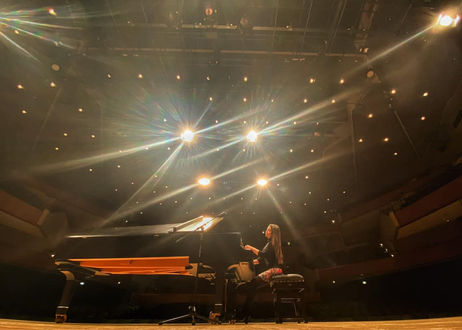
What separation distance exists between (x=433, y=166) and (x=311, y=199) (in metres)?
4.05

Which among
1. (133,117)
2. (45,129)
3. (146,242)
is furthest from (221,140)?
(45,129)

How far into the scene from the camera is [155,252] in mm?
2518

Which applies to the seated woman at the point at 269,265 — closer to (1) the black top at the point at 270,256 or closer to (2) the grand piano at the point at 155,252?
(1) the black top at the point at 270,256

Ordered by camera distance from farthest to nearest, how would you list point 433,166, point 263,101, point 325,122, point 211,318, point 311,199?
point 311,199
point 433,166
point 325,122
point 263,101
point 211,318

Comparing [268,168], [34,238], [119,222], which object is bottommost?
[34,238]

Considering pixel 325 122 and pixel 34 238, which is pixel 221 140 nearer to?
pixel 325 122

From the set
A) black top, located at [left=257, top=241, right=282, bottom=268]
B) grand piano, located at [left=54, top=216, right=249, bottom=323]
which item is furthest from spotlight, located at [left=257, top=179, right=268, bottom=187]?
grand piano, located at [left=54, top=216, right=249, bottom=323]

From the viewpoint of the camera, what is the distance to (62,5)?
3.49 m

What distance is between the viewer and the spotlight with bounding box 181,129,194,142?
5426mm

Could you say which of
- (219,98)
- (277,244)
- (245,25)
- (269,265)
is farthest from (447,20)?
(269,265)

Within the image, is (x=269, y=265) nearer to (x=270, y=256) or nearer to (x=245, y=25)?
(x=270, y=256)

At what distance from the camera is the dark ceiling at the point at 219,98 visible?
3.60 metres

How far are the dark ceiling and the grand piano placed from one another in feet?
10.3

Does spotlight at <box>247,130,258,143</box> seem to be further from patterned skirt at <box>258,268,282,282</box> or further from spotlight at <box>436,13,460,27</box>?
spotlight at <box>436,13,460,27</box>
